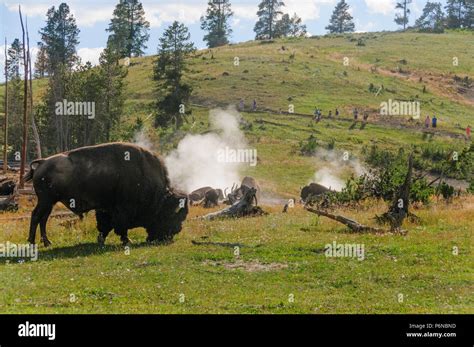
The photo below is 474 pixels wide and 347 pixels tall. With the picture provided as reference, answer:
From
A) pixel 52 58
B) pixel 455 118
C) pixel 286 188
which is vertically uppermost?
pixel 52 58

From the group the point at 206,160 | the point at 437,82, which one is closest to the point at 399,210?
the point at 206,160

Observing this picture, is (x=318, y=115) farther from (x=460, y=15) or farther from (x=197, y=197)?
(x=460, y=15)

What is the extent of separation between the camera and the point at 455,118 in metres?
81.1

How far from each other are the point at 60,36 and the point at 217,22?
105 ft

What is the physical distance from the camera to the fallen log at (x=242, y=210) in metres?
26.0

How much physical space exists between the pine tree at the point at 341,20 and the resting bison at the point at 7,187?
117 m

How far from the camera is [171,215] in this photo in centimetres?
1975

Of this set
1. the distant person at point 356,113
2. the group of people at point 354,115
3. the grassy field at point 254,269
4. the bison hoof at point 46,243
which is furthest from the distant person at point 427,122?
the bison hoof at point 46,243

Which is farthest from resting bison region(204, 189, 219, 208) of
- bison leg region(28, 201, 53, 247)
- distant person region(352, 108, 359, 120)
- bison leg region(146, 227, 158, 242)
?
distant person region(352, 108, 359, 120)

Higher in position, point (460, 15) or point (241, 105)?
point (460, 15)
